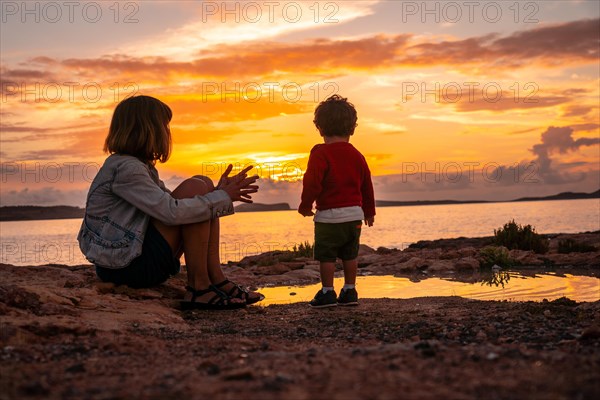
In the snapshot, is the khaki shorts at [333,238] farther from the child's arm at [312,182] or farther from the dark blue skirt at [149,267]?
the dark blue skirt at [149,267]

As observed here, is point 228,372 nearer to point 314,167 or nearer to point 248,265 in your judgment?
point 314,167

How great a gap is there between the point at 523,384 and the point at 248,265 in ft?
32.2

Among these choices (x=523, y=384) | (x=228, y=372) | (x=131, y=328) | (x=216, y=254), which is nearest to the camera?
(x=523, y=384)

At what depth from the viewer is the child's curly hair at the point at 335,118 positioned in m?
6.49

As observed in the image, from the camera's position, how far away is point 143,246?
517 cm

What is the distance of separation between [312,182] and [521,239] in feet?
26.7

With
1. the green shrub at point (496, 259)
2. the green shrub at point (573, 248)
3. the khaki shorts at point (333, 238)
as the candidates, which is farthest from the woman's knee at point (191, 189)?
the green shrub at point (573, 248)

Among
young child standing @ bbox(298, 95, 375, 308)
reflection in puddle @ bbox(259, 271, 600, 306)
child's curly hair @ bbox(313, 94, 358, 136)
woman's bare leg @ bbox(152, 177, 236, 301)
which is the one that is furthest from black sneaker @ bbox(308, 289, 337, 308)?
child's curly hair @ bbox(313, 94, 358, 136)

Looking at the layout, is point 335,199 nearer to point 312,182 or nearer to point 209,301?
point 312,182

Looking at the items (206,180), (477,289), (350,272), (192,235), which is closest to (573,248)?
(477,289)

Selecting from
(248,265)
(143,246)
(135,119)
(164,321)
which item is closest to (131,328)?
(164,321)

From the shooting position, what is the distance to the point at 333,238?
20.5 feet

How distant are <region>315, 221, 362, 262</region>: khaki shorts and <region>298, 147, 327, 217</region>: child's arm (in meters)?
0.24

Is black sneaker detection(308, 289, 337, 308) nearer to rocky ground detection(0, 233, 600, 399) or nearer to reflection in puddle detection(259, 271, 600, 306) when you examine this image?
rocky ground detection(0, 233, 600, 399)
